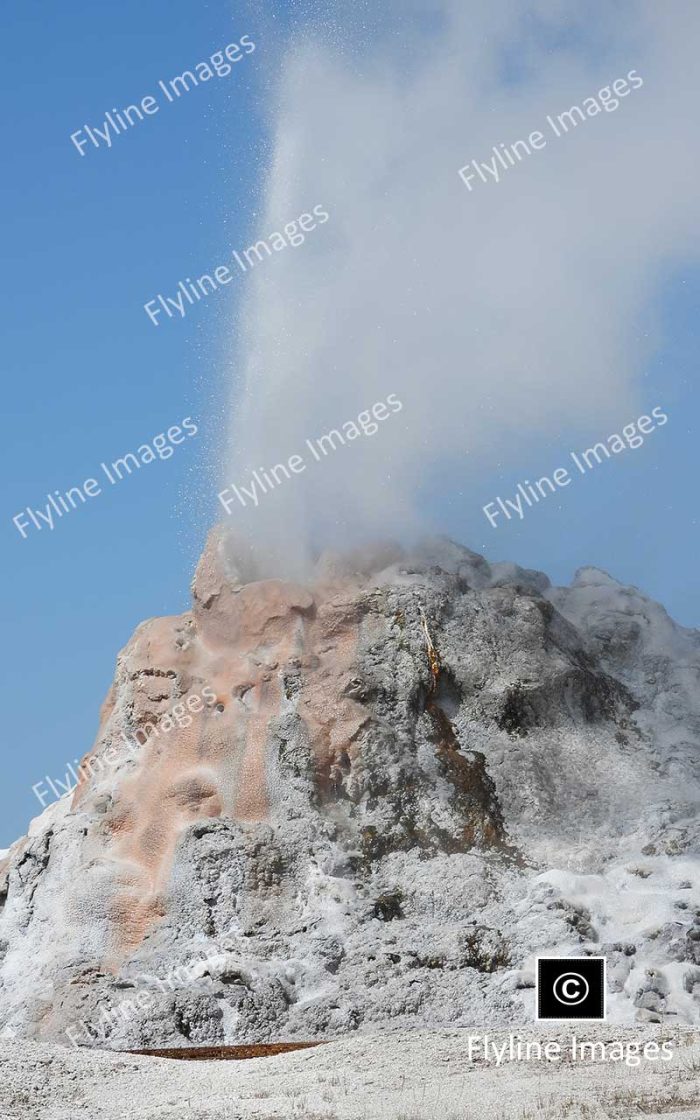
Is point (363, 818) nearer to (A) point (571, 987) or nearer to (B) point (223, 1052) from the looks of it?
(A) point (571, 987)

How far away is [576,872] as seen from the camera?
21.5 m

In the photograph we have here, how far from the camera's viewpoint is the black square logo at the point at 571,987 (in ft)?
61.4

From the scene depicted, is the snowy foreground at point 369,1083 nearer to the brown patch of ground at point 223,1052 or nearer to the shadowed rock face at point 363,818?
the brown patch of ground at point 223,1052

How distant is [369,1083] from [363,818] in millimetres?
6625

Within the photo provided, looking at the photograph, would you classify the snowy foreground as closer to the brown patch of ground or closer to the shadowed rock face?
the brown patch of ground

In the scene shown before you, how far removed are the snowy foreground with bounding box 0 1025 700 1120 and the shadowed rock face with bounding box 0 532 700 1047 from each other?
7.29 ft

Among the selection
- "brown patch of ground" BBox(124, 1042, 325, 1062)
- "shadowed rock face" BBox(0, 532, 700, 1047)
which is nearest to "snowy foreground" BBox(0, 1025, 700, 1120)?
"brown patch of ground" BBox(124, 1042, 325, 1062)

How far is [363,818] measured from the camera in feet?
73.4

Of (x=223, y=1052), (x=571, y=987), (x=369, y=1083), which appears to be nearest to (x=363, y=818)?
(x=571, y=987)

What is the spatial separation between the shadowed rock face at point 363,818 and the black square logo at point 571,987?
227 millimetres

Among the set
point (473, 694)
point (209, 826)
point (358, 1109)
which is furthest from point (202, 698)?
point (358, 1109)

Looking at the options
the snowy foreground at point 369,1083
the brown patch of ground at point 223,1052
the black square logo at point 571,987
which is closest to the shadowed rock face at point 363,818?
the black square logo at point 571,987

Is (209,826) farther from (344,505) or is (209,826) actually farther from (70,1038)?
(344,505)

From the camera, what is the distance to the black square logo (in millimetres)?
18719
